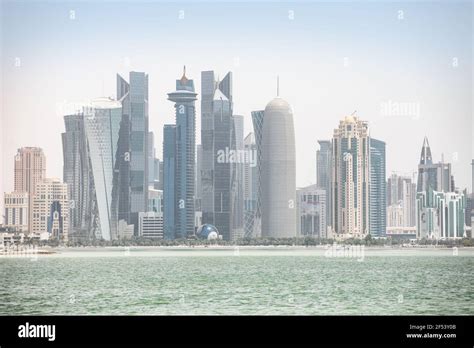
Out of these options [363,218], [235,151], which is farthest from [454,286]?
[235,151]

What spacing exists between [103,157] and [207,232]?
18.2 meters

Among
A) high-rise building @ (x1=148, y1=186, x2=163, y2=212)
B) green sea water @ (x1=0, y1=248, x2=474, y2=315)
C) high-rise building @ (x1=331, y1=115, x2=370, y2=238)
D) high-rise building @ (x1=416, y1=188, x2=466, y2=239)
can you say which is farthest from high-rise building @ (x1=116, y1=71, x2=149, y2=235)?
green sea water @ (x1=0, y1=248, x2=474, y2=315)

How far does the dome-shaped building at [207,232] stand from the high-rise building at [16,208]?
23.0 m

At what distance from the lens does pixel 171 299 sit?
29.0 m

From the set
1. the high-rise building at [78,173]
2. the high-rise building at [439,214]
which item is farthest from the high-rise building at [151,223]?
the high-rise building at [439,214]

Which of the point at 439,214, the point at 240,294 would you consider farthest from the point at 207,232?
the point at 240,294

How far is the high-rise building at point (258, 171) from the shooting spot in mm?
120250

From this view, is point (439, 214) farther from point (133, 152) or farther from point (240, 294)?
point (240, 294)

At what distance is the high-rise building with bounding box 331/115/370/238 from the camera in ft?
384

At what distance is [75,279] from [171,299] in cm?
1314

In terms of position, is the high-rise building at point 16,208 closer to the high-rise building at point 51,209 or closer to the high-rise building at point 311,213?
the high-rise building at point 51,209

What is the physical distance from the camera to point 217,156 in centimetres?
12400

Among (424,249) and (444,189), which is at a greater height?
(444,189)
